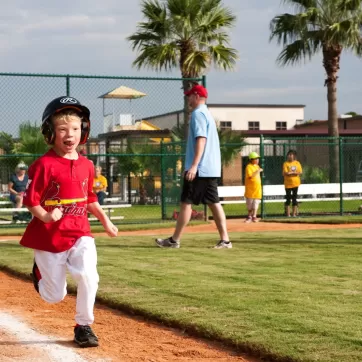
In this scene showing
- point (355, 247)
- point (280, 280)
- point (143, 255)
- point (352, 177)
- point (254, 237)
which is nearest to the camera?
point (280, 280)

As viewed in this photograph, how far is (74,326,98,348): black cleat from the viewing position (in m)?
5.57

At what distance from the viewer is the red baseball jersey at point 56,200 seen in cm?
559

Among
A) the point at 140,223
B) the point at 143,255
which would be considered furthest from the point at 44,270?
the point at 140,223

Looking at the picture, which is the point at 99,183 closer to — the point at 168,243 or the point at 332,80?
the point at 168,243

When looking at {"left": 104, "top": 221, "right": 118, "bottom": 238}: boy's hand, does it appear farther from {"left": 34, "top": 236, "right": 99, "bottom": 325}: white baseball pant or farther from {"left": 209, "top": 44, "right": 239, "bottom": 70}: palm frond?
{"left": 209, "top": 44, "right": 239, "bottom": 70}: palm frond

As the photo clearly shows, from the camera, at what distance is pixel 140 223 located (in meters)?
18.3

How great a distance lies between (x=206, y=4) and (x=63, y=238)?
994 inches

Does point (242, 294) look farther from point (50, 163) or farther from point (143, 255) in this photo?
point (143, 255)

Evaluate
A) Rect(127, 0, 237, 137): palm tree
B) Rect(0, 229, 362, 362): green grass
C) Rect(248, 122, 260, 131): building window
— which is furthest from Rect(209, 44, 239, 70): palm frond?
Rect(248, 122, 260, 131): building window

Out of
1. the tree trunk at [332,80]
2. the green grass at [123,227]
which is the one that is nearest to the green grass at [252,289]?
the green grass at [123,227]

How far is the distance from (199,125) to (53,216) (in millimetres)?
5585

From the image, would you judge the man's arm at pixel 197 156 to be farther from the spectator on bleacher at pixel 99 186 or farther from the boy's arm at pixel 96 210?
the spectator on bleacher at pixel 99 186

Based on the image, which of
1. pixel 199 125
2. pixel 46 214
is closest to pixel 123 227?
pixel 199 125

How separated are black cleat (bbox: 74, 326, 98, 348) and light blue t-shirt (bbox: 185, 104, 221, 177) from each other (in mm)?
5325
